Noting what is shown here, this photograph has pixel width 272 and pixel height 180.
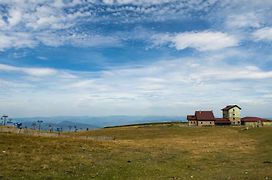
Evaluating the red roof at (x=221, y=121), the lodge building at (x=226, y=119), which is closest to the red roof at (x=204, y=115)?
the lodge building at (x=226, y=119)

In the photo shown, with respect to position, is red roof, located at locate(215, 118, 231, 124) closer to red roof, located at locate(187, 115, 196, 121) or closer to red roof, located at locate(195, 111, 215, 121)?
red roof, located at locate(195, 111, 215, 121)

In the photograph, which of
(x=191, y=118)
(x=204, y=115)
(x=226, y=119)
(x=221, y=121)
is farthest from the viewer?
(x=226, y=119)

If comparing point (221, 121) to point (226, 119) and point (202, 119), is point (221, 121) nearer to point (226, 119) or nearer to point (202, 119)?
point (226, 119)

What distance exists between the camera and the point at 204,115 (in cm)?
17200

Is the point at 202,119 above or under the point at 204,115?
under

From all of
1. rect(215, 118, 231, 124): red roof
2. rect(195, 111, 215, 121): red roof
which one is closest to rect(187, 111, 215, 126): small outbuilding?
rect(195, 111, 215, 121): red roof

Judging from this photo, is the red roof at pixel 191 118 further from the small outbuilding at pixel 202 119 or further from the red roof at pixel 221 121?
the red roof at pixel 221 121

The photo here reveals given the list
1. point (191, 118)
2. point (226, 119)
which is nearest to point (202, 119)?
point (191, 118)

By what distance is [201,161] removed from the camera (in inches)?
1654

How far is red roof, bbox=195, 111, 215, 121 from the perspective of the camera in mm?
170000

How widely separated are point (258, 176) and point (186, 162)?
1199 cm

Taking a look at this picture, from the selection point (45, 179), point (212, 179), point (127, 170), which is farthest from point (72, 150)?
point (212, 179)

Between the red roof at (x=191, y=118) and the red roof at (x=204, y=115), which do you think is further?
the red roof at (x=191, y=118)

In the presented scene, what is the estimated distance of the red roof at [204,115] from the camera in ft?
558
